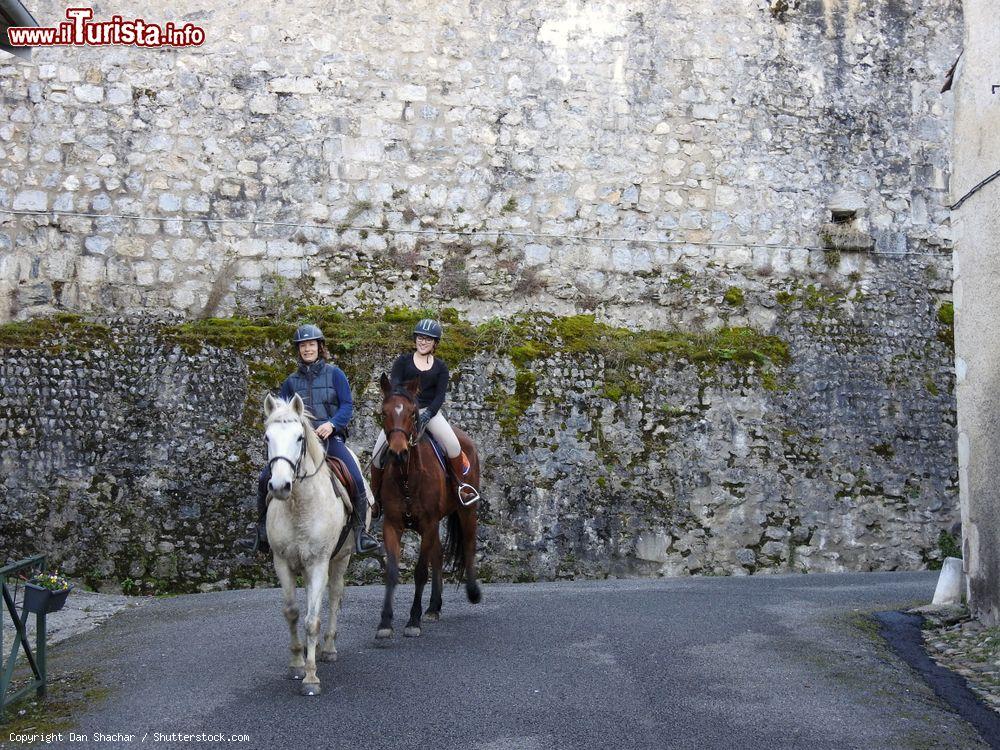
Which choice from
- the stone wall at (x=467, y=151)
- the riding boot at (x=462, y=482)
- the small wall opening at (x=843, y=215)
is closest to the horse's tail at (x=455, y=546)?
the riding boot at (x=462, y=482)

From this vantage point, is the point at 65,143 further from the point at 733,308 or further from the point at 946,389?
the point at 946,389

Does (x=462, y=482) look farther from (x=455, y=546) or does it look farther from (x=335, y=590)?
(x=335, y=590)

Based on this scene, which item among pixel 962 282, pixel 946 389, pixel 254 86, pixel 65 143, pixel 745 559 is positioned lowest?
pixel 745 559

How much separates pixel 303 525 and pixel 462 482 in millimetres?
2320

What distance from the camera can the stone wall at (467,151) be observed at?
41.5ft

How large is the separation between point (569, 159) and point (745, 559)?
572 centimetres

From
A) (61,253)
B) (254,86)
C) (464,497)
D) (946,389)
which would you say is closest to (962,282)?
(464,497)

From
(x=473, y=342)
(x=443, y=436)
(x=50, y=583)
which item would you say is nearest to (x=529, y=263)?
(x=473, y=342)

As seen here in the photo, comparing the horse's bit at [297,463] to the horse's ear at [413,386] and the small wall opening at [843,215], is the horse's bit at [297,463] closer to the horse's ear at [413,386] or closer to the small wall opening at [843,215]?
the horse's ear at [413,386]

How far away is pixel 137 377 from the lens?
39.4ft

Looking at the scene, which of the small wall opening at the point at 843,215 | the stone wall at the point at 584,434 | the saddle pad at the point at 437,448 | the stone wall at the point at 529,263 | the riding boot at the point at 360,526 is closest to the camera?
the riding boot at the point at 360,526

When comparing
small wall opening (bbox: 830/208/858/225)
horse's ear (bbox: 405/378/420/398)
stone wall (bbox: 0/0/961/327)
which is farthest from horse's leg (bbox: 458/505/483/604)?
small wall opening (bbox: 830/208/858/225)

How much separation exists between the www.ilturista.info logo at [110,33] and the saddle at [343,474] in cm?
775

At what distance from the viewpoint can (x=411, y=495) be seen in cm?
827
